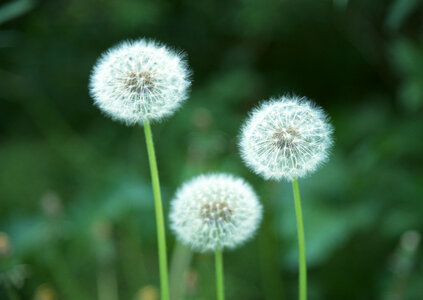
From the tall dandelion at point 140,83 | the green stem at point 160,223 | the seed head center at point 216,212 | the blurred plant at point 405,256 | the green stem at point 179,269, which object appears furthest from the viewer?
the green stem at point 179,269

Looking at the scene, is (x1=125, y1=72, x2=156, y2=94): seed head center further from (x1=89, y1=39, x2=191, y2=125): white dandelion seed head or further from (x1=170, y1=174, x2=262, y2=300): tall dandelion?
(x1=170, y1=174, x2=262, y2=300): tall dandelion

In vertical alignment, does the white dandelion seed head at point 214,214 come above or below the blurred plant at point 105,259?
below

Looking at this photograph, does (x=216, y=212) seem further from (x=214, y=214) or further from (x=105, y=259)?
(x=105, y=259)

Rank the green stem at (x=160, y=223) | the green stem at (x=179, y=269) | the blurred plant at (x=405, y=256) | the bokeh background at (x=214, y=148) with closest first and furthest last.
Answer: the green stem at (x=160, y=223) → the blurred plant at (x=405, y=256) → the green stem at (x=179, y=269) → the bokeh background at (x=214, y=148)

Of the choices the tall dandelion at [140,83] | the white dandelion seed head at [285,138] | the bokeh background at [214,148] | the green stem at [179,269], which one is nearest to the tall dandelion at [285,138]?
the white dandelion seed head at [285,138]

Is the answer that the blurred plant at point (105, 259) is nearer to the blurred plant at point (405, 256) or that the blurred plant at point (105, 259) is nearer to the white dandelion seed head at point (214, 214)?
the white dandelion seed head at point (214, 214)

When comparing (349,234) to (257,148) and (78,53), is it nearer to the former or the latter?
(257,148)

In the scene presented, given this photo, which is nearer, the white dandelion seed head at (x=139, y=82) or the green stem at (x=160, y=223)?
the green stem at (x=160, y=223)
